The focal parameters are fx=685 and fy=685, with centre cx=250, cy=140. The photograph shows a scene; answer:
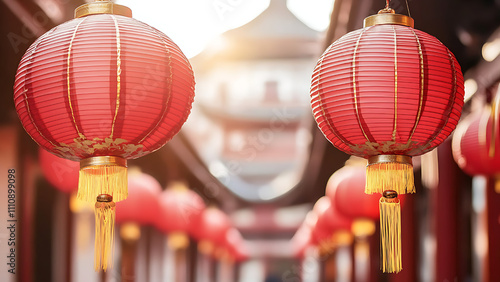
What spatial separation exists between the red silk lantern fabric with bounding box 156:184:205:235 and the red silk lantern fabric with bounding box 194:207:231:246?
68 cm

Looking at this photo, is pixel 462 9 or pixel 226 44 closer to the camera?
pixel 462 9

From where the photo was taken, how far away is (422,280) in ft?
23.8

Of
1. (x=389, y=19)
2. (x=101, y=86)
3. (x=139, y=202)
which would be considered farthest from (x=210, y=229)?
(x=101, y=86)

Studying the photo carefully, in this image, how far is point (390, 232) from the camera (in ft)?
8.75

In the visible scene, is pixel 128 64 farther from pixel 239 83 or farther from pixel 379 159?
pixel 239 83

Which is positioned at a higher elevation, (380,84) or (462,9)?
(462,9)

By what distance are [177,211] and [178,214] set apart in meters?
0.04

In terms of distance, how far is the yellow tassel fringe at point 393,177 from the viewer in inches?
103

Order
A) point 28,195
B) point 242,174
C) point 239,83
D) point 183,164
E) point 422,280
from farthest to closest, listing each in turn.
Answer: point 242,174
point 239,83
point 183,164
point 422,280
point 28,195

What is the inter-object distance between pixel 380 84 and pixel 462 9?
2.35m

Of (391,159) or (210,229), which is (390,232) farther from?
(210,229)

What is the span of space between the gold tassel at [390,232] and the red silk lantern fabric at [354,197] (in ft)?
7.90

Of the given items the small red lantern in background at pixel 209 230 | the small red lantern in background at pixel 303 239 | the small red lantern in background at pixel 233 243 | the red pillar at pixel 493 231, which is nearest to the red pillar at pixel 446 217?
the red pillar at pixel 493 231

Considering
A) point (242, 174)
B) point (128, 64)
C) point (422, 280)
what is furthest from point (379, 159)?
point (242, 174)
